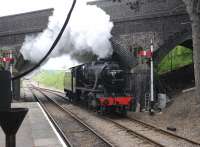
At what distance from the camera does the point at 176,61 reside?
30656 mm

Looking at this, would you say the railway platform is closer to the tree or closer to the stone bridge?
the tree

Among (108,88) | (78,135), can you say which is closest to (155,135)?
(78,135)

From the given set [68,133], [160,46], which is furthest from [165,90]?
[68,133]

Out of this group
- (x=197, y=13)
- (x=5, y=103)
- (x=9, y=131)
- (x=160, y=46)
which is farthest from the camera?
(x=160, y=46)

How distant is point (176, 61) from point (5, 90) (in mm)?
28220

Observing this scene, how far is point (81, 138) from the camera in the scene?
1351 cm

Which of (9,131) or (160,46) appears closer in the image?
(9,131)

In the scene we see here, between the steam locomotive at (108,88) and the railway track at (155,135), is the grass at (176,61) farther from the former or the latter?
the railway track at (155,135)

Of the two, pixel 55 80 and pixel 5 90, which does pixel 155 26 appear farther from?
pixel 55 80

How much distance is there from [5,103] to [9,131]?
92cm

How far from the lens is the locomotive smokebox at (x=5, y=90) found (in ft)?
10.7

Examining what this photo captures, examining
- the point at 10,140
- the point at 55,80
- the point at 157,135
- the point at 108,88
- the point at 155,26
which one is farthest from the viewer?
the point at 55,80

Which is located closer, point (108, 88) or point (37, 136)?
point (37, 136)

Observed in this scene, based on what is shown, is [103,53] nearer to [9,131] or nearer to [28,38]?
[28,38]
